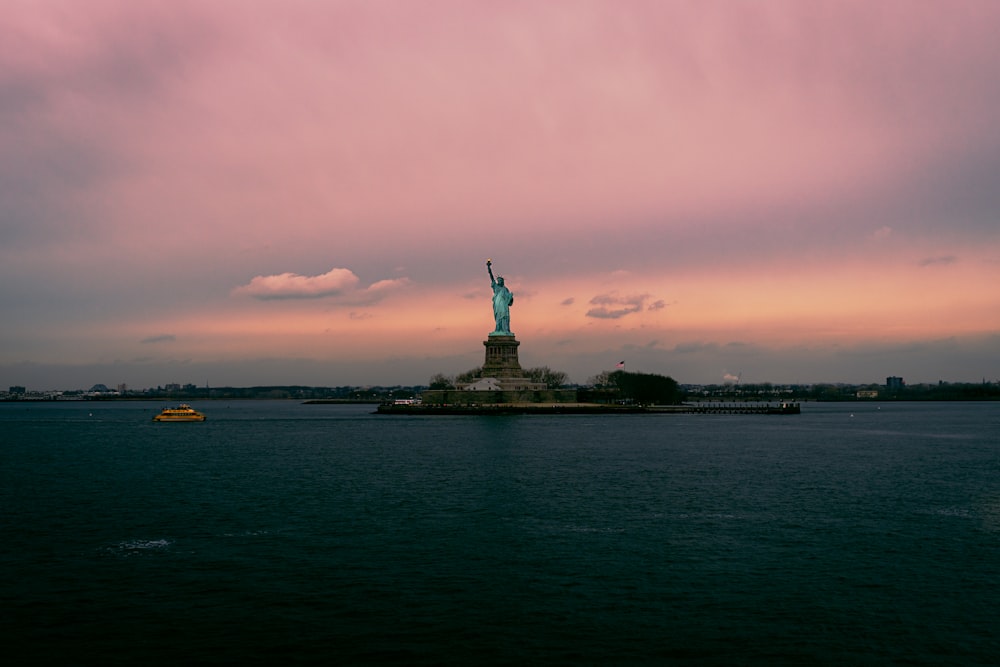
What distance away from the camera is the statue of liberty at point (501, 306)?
468 ft

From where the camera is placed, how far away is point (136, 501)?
134 ft

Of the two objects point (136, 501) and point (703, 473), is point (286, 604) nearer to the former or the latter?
point (136, 501)

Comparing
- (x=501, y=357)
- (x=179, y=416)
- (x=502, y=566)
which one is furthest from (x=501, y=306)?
(x=502, y=566)

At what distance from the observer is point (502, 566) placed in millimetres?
26875

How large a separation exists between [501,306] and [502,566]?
4588 inches

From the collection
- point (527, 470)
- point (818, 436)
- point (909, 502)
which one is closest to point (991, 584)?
point (909, 502)

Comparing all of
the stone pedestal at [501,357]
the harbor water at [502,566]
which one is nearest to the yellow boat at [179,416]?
the stone pedestal at [501,357]

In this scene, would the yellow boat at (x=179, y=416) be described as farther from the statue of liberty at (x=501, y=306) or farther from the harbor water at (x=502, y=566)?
the harbor water at (x=502, y=566)

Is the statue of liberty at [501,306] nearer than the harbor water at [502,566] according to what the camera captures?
No

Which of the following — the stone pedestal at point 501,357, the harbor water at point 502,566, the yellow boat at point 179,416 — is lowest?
the harbor water at point 502,566

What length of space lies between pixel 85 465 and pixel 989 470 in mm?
63519

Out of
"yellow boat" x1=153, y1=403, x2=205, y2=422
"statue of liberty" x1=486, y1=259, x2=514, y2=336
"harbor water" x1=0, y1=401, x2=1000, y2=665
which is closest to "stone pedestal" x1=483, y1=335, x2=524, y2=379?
"statue of liberty" x1=486, y1=259, x2=514, y2=336

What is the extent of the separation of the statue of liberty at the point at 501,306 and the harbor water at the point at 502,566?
88.4 metres

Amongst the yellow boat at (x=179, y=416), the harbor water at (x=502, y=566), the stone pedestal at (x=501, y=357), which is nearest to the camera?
the harbor water at (x=502, y=566)
